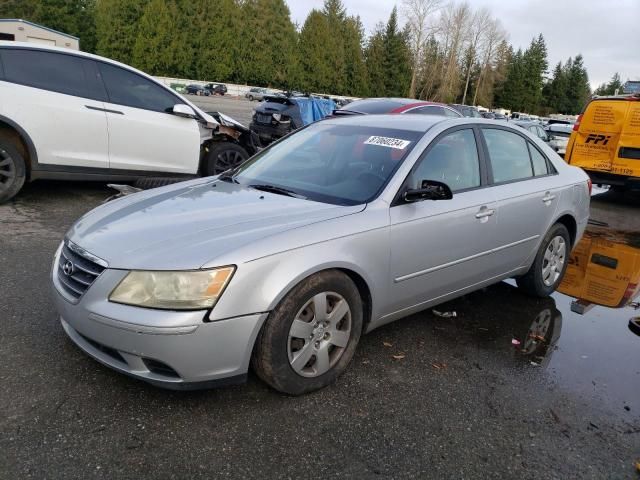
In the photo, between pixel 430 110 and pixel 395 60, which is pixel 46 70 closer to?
pixel 430 110

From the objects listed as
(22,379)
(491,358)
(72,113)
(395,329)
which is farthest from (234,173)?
(72,113)

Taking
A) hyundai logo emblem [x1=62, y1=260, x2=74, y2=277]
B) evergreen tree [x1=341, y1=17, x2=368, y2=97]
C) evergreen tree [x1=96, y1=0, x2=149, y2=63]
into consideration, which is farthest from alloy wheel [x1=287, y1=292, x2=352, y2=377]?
evergreen tree [x1=341, y1=17, x2=368, y2=97]

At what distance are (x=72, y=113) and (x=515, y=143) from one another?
4.78 m

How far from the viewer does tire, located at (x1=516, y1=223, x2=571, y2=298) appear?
4.69 metres

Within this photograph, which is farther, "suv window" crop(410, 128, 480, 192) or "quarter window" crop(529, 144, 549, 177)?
"quarter window" crop(529, 144, 549, 177)

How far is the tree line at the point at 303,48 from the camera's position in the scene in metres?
61.0

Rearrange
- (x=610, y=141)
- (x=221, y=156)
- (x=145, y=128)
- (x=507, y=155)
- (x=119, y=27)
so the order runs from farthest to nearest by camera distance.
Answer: (x=119, y=27) → (x=610, y=141) → (x=221, y=156) → (x=145, y=128) → (x=507, y=155)

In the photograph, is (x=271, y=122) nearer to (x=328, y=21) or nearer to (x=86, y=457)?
(x=86, y=457)

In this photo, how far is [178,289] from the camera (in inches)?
97.4

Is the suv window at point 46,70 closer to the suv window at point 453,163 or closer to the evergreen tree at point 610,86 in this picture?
the suv window at point 453,163

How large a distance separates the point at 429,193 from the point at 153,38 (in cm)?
6479

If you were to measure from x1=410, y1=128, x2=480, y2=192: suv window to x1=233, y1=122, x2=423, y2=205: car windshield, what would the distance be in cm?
16

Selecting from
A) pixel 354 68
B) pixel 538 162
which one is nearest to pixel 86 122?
pixel 538 162

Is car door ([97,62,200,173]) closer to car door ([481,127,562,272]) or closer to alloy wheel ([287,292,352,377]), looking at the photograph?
car door ([481,127,562,272])
